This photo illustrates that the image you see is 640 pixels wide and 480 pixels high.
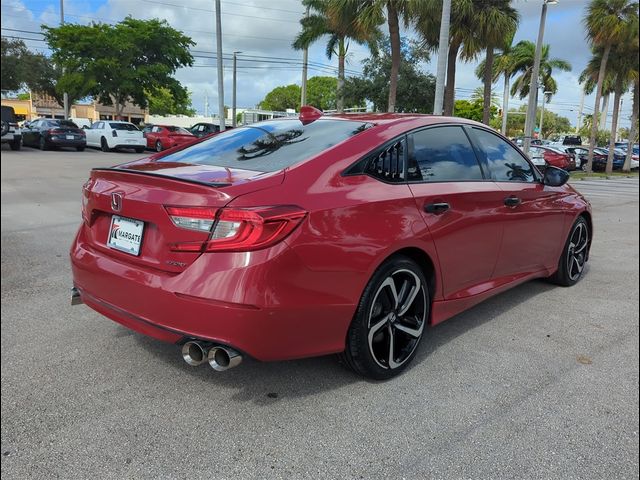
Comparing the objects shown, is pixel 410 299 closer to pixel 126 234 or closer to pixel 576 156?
pixel 126 234

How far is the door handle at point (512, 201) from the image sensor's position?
3.59m

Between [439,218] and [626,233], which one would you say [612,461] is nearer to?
[439,218]

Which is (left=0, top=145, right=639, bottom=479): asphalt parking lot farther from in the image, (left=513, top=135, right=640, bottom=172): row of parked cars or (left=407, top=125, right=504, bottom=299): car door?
(left=513, top=135, right=640, bottom=172): row of parked cars

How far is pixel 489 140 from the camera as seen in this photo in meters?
3.79

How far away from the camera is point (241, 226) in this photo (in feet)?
7.16

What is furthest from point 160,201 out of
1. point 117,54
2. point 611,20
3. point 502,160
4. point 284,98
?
point 284,98

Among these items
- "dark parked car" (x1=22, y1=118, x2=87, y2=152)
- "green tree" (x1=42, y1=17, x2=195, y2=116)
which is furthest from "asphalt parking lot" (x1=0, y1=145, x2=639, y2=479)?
"green tree" (x1=42, y1=17, x2=195, y2=116)

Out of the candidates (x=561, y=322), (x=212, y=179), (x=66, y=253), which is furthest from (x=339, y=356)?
(x=66, y=253)

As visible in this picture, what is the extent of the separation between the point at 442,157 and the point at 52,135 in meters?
22.1

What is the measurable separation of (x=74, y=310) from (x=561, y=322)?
3.60 meters

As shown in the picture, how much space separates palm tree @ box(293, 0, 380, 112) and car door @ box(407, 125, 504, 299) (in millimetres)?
14355

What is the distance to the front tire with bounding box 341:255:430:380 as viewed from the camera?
2.63m

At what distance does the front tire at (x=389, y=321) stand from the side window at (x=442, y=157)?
584 millimetres

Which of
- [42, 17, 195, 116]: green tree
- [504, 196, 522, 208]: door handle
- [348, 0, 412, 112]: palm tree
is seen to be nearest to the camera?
[504, 196, 522, 208]: door handle
